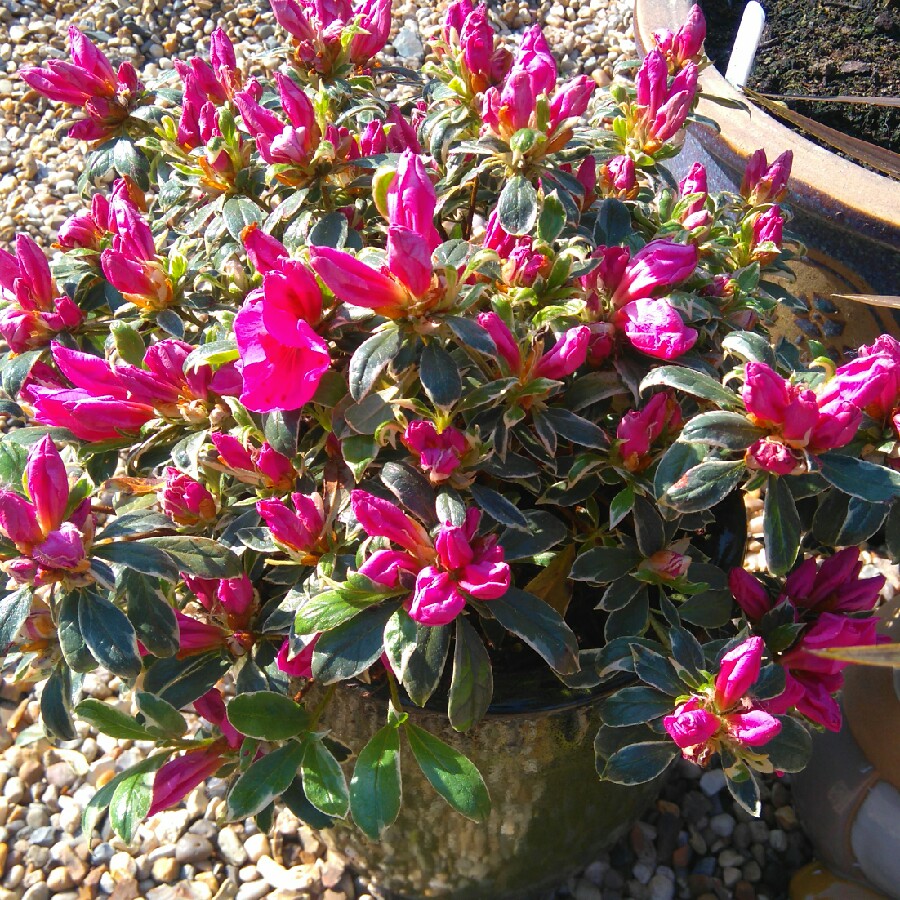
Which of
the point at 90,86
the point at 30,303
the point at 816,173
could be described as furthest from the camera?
the point at 816,173

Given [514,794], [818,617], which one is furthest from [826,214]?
[514,794]

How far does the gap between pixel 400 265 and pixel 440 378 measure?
4.4 inches

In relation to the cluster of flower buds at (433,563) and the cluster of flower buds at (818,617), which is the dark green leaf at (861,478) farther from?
the cluster of flower buds at (433,563)

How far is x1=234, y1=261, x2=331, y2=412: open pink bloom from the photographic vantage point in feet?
2.84

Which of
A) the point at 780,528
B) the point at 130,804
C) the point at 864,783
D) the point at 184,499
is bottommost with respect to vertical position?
the point at 864,783

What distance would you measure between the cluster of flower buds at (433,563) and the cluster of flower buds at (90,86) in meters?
0.87

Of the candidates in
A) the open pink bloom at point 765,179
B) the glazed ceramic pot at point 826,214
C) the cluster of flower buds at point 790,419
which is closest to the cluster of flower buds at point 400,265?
the cluster of flower buds at point 790,419

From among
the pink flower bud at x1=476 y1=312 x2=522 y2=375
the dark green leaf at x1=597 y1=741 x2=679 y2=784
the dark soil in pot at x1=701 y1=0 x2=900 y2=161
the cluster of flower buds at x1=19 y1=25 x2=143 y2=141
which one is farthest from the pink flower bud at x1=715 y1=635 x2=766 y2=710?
the dark soil in pot at x1=701 y1=0 x2=900 y2=161

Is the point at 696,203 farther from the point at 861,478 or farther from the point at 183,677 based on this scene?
the point at 183,677

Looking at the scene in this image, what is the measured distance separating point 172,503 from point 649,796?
0.97m

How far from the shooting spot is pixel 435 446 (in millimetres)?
936

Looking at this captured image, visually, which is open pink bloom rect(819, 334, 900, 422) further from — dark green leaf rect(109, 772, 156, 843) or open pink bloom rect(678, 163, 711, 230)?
dark green leaf rect(109, 772, 156, 843)

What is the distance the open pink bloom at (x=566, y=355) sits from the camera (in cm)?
96

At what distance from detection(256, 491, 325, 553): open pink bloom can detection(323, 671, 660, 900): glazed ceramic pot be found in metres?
Answer: 0.26
